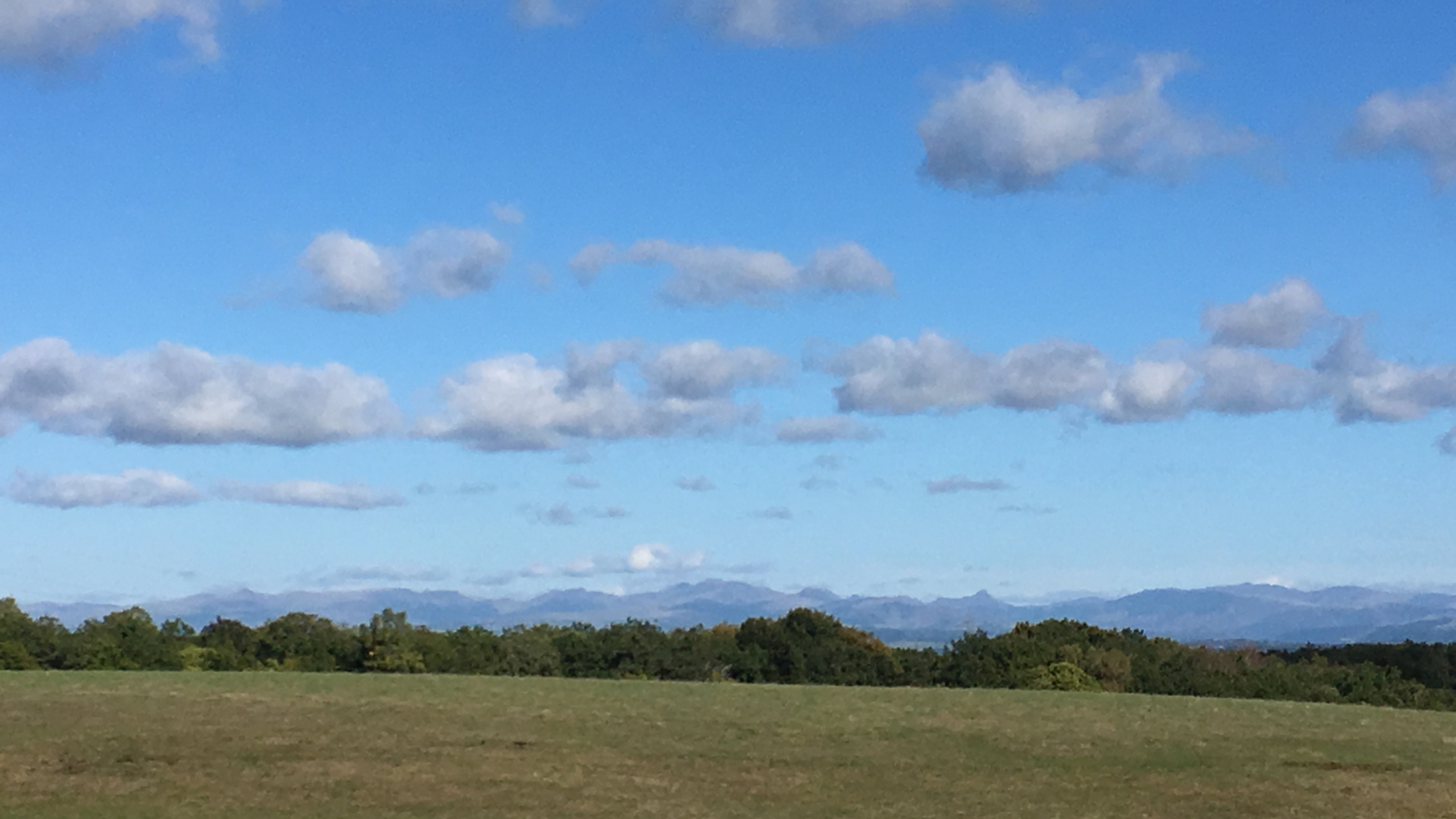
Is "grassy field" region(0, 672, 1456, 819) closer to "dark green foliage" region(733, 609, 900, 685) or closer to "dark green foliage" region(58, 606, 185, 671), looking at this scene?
"dark green foliage" region(58, 606, 185, 671)

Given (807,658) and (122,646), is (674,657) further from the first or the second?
(122,646)

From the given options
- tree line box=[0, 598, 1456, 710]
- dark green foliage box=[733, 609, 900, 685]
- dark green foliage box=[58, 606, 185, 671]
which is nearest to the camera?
dark green foliage box=[58, 606, 185, 671]

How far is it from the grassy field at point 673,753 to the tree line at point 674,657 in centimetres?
1872

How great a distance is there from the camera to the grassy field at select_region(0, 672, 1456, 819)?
1742 cm

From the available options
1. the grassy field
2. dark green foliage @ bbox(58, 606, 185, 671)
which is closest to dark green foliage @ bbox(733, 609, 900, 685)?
dark green foliage @ bbox(58, 606, 185, 671)

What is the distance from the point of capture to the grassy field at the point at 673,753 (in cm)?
1742

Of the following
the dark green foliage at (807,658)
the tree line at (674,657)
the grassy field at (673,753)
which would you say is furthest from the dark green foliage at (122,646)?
the dark green foliage at (807,658)

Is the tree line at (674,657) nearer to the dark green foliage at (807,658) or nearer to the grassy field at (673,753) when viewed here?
the dark green foliage at (807,658)

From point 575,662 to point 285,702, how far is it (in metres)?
27.3

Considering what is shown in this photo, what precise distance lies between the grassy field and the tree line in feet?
61.4

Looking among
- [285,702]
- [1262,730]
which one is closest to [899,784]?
[1262,730]

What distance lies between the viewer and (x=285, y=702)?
81.6ft

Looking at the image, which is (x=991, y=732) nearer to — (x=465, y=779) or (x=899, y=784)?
(x=899, y=784)

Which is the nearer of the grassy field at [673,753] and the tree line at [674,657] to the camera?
the grassy field at [673,753]
